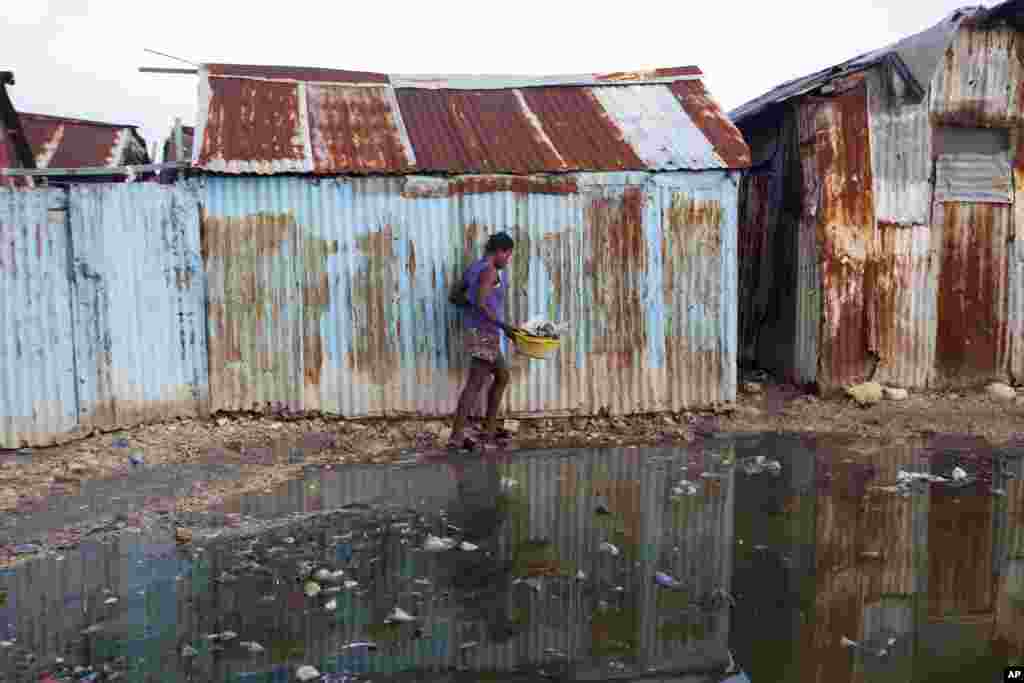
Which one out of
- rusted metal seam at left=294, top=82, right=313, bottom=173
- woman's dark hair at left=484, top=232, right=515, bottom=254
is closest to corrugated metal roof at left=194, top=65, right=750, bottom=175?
rusted metal seam at left=294, top=82, right=313, bottom=173

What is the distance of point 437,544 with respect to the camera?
5.07m

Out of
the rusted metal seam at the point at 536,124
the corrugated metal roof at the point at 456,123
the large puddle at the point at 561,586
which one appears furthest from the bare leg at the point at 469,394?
the rusted metal seam at the point at 536,124

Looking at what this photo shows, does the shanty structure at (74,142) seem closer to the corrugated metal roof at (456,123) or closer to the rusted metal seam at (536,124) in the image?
the corrugated metal roof at (456,123)

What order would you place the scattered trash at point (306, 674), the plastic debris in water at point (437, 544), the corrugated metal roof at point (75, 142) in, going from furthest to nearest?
the corrugated metal roof at point (75, 142), the plastic debris in water at point (437, 544), the scattered trash at point (306, 674)

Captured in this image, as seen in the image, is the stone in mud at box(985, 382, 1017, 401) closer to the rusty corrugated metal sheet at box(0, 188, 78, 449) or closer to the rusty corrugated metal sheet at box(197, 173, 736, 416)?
the rusty corrugated metal sheet at box(197, 173, 736, 416)

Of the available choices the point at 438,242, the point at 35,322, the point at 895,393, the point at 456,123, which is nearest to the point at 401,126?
the point at 456,123

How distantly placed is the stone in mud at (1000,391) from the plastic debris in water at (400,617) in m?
7.00

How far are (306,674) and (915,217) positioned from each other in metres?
7.54

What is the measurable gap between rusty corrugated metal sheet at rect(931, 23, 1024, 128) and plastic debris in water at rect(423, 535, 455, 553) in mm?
6757

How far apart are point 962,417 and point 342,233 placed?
595 cm

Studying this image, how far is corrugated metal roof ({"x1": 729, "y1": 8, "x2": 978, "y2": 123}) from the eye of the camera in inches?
316

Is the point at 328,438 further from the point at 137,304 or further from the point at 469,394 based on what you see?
the point at 137,304

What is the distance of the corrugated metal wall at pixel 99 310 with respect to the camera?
6.82 m

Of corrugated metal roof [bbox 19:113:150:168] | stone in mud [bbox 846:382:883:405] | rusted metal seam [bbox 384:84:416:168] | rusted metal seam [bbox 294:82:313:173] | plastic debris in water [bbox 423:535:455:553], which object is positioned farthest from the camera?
corrugated metal roof [bbox 19:113:150:168]
